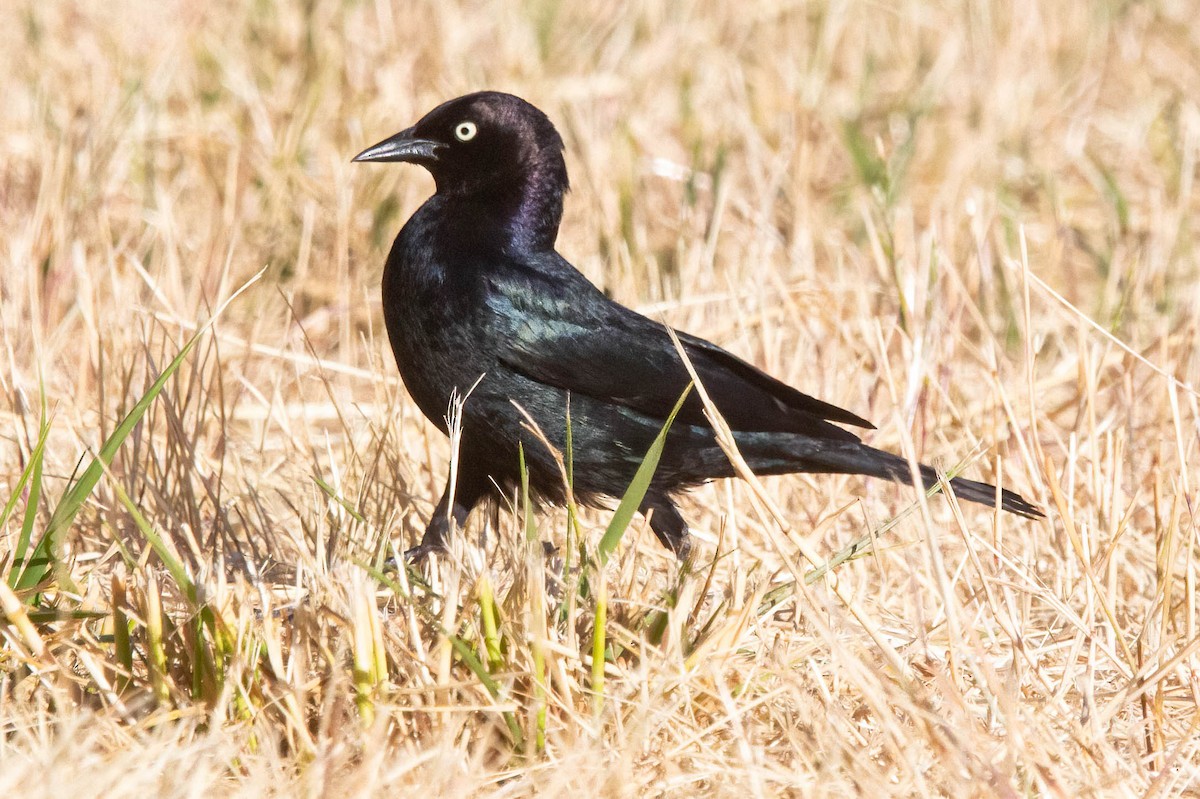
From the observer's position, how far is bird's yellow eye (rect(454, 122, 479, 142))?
361cm

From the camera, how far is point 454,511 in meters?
3.40

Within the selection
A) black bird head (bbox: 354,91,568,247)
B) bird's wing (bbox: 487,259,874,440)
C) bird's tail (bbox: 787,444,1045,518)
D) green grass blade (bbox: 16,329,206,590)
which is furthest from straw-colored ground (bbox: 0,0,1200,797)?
black bird head (bbox: 354,91,568,247)

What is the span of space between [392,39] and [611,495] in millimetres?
3210

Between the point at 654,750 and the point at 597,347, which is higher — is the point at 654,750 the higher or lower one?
the lower one

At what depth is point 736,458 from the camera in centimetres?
242

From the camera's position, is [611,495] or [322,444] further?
[322,444]

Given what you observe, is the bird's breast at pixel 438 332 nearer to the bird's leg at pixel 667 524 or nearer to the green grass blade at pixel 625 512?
the bird's leg at pixel 667 524

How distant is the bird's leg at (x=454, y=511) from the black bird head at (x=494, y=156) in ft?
1.89

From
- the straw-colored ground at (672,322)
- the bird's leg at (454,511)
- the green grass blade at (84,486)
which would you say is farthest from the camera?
the bird's leg at (454,511)

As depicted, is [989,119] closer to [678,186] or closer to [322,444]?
[678,186]

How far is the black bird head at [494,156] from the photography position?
3596 mm

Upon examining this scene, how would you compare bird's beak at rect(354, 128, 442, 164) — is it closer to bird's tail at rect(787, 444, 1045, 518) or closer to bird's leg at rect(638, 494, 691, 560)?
bird's leg at rect(638, 494, 691, 560)

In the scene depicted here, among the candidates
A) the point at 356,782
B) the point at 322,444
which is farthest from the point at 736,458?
the point at 322,444

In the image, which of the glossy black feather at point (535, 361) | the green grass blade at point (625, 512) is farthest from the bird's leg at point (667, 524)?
the green grass blade at point (625, 512)
